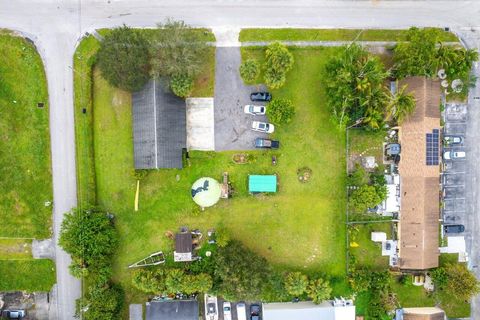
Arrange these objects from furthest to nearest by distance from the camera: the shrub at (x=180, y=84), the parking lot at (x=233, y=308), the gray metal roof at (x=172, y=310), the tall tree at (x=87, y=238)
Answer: the parking lot at (x=233, y=308)
the gray metal roof at (x=172, y=310)
the tall tree at (x=87, y=238)
the shrub at (x=180, y=84)

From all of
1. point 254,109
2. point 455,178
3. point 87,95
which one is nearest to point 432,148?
point 455,178

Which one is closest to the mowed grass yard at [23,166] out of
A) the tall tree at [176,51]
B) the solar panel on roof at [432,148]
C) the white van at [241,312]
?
the tall tree at [176,51]

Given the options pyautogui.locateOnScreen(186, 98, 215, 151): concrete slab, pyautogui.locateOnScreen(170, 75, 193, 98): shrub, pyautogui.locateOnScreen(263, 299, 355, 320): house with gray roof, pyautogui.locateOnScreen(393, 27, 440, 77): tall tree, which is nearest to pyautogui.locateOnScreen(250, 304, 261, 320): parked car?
pyautogui.locateOnScreen(263, 299, 355, 320): house with gray roof

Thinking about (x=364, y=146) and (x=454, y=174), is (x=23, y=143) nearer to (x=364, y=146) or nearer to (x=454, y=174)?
(x=364, y=146)

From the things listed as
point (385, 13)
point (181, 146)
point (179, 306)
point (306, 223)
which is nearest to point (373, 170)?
point (306, 223)

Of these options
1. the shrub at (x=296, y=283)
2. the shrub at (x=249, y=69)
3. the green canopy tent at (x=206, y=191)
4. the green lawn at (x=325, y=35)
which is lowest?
the shrub at (x=296, y=283)

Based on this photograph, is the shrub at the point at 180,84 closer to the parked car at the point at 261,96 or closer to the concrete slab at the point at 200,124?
the concrete slab at the point at 200,124
